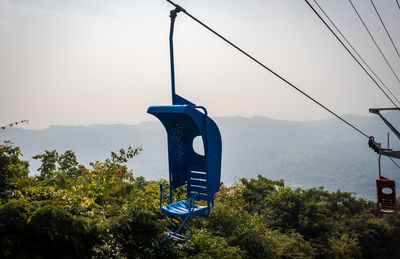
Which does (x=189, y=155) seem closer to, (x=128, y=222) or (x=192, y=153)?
(x=192, y=153)

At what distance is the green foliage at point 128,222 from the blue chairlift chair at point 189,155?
1.32 m

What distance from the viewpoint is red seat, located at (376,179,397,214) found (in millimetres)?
7574

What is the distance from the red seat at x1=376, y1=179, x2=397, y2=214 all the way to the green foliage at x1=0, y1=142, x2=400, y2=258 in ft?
7.73

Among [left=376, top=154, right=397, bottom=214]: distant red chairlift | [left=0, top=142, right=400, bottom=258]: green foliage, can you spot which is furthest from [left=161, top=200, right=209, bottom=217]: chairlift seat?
[left=376, top=154, right=397, bottom=214]: distant red chairlift

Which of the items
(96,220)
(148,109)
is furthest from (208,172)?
(96,220)

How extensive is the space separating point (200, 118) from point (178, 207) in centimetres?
158

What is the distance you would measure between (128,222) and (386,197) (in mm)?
6744

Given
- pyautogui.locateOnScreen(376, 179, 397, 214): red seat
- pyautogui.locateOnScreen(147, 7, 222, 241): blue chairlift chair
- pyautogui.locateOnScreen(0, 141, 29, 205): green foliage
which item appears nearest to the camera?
pyautogui.locateOnScreen(147, 7, 222, 241): blue chairlift chair

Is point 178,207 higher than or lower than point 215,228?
higher

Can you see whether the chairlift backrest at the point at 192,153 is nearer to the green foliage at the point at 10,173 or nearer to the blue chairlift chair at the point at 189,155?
the blue chairlift chair at the point at 189,155

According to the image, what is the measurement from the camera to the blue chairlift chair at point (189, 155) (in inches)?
161

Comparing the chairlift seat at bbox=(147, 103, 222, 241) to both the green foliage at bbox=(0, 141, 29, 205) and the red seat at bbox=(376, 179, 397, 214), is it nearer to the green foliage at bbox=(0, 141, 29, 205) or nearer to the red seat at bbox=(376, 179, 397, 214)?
the green foliage at bbox=(0, 141, 29, 205)

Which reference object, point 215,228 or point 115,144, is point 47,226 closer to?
point 215,228

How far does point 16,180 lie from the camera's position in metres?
5.15
